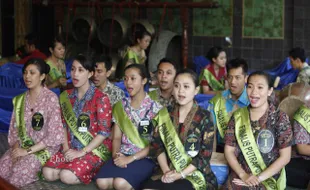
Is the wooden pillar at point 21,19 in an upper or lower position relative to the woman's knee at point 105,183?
upper

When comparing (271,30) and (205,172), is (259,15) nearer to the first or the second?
(271,30)

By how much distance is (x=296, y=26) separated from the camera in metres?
8.36

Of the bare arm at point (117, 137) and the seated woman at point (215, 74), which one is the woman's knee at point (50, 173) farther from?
the seated woman at point (215, 74)

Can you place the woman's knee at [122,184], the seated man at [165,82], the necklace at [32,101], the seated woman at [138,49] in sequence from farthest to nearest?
the seated woman at [138,49] → the seated man at [165,82] → the necklace at [32,101] → the woman's knee at [122,184]

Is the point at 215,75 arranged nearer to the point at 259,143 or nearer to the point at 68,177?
the point at 68,177

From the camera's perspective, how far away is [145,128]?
4469mm

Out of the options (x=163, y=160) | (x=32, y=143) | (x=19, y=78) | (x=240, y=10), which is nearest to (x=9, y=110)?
(x=19, y=78)

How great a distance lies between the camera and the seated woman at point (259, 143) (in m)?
3.84

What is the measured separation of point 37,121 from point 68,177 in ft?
1.49

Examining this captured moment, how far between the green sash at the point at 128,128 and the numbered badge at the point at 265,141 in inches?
34.3

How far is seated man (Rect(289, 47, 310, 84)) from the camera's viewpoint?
6832 millimetres

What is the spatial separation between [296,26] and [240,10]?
2.38 ft

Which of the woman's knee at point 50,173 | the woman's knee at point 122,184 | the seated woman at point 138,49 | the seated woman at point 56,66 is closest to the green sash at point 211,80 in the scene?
the seated woman at point 138,49

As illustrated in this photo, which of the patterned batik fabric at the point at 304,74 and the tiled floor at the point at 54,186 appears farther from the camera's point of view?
the patterned batik fabric at the point at 304,74
